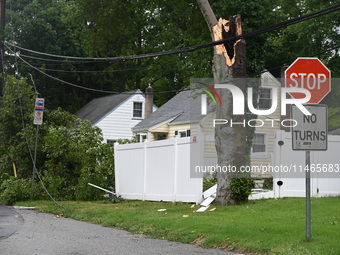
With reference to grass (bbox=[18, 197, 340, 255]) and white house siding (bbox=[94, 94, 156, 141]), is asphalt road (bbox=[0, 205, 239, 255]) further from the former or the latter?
white house siding (bbox=[94, 94, 156, 141])

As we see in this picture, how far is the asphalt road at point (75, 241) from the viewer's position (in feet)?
33.2

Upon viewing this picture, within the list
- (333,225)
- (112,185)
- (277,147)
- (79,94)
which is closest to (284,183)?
(277,147)

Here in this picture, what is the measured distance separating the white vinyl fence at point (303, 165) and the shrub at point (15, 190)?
9143 millimetres

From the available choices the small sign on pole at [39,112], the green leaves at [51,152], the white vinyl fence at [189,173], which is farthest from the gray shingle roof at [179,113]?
the white vinyl fence at [189,173]

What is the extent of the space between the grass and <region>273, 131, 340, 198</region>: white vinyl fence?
2.45 ft

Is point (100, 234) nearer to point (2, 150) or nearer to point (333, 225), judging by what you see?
point (333, 225)

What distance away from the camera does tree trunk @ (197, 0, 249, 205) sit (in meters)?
17.0

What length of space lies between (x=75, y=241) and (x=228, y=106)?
23.8ft

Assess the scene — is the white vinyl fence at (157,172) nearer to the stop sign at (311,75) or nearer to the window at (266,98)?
the stop sign at (311,75)

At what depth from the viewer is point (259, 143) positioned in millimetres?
31969

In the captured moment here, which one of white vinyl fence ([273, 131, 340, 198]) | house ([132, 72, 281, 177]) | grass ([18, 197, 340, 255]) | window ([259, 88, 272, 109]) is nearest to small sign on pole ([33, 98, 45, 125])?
grass ([18, 197, 340, 255])

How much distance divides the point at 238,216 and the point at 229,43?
5.37 m

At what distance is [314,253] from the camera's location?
9188 mm

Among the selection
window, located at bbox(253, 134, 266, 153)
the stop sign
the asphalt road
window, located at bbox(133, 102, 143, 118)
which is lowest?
the asphalt road
